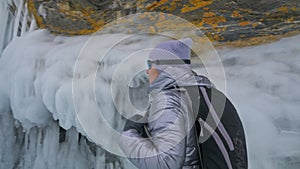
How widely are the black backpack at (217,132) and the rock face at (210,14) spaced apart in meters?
1.08

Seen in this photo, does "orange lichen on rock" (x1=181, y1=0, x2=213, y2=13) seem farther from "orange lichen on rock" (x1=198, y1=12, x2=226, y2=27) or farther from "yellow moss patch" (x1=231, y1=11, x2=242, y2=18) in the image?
"yellow moss patch" (x1=231, y1=11, x2=242, y2=18)

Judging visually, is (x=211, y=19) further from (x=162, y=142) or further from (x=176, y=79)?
(x=162, y=142)

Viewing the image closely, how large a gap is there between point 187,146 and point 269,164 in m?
0.74

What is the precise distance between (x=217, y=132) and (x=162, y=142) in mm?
144

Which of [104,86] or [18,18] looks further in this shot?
[18,18]

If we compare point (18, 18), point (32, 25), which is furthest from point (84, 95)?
point (18, 18)

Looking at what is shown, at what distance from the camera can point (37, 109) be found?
7.45ft

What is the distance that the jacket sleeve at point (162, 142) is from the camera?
2.59 feet

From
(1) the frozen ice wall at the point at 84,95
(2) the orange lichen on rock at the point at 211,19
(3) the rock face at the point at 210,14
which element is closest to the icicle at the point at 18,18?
(1) the frozen ice wall at the point at 84,95

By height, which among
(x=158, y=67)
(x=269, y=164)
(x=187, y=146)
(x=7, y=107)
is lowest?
(x=7, y=107)

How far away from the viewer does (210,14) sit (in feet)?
6.19

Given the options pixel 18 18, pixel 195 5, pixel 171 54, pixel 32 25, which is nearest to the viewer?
pixel 171 54

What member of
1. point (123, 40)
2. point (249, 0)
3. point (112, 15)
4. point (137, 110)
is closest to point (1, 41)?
point (112, 15)

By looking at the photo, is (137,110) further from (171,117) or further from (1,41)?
(1,41)
